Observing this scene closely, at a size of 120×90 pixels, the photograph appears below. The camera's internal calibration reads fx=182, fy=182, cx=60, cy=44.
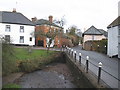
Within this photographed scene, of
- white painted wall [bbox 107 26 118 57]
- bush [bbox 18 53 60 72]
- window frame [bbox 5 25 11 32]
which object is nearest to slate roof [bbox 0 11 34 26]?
window frame [bbox 5 25 11 32]

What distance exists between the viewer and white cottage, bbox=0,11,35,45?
42.5 meters

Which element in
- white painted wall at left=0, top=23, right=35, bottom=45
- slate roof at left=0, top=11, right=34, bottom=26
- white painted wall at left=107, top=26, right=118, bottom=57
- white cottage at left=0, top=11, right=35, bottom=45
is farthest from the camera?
slate roof at left=0, top=11, right=34, bottom=26

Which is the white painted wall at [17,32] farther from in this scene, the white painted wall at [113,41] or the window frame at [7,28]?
the white painted wall at [113,41]

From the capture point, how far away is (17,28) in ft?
143

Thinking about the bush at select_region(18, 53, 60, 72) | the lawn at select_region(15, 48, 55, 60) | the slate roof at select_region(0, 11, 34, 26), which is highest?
the slate roof at select_region(0, 11, 34, 26)

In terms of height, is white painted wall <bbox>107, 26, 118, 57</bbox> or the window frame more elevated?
the window frame

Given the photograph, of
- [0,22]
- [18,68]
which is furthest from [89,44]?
[18,68]

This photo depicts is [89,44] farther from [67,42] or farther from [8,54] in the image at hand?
[8,54]

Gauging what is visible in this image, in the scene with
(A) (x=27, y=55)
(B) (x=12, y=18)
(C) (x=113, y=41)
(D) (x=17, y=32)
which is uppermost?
(B) (x=12, y=18)

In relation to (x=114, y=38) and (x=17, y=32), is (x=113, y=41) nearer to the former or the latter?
(x=114, y=38)

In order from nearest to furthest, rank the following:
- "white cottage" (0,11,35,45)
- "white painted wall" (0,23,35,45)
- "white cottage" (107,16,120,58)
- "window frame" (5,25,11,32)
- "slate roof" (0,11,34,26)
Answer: "white cottage" (107,16,120,58) → "white painted wall" (0,23,35,45) → "white cottage" (0,11,35,45) → "window frame" (5,25,11,32) → "slate roof" (0,11,34,26)

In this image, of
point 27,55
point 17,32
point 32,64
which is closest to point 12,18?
point 17,32

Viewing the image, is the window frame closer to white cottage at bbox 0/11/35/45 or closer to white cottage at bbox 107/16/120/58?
white cottage at bbox 0/11/35/45

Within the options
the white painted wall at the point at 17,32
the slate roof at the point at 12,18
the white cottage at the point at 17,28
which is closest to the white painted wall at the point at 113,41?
the white cottage at the point at 17,28
